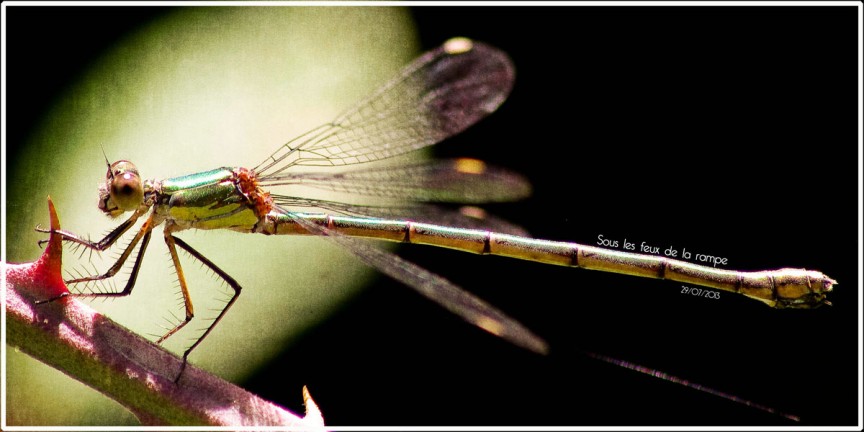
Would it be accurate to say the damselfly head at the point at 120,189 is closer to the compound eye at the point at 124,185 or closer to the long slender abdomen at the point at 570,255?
the compound eye at the point at 124,185

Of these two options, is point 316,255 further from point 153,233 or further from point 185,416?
point 185,416

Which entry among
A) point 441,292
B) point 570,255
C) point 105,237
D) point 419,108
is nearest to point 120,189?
point 105,237

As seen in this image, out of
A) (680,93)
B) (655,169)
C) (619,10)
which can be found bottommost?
(655,169)

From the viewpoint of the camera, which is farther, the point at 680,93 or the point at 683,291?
the point at 680,93

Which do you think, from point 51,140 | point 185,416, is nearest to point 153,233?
point 51,140

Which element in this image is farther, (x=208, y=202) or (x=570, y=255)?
(x=570, y=255)

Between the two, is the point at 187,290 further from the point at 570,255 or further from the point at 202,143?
the point at 570,255

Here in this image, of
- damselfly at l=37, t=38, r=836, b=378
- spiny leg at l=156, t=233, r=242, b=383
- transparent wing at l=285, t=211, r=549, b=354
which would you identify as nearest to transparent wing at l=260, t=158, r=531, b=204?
damselfly at l=37, t=38, r=836, b=378
